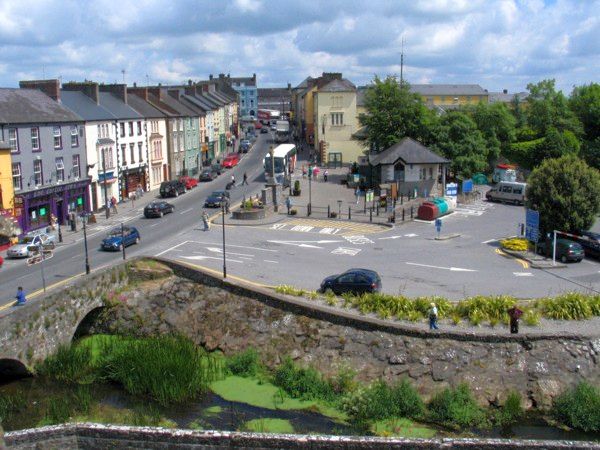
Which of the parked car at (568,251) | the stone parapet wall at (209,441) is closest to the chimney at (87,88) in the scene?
the parked car at (568,251)

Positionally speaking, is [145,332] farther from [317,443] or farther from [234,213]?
[234,213]

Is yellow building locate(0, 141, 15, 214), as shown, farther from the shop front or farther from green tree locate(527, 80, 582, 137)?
green tree locate(527, 80, 582, 137)

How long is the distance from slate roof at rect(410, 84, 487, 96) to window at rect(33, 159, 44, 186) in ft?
239

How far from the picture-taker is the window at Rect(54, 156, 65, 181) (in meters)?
48.5

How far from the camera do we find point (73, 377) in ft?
80.0

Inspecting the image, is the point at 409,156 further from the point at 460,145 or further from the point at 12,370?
the point at 12,370

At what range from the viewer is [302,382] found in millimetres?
23938

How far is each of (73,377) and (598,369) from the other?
1869 centimetres

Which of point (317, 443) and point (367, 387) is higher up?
point (317, 443)


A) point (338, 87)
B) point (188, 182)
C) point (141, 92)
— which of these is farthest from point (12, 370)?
point (338, 87)

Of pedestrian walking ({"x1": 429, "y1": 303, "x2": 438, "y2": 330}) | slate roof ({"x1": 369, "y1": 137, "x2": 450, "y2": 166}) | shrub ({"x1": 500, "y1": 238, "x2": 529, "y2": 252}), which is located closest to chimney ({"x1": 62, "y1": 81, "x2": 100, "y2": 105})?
slate roof ({"x1": 369, "y1": 137, "x2": 450, "y2": 166})

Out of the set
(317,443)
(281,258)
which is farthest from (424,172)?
(317,443)

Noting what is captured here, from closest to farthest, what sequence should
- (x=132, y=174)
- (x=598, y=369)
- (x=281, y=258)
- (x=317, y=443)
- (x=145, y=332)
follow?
(x=317, y=443) < (x=598, y=369) < (x=145, y=332) < (x=281, y=258) < (x=132, y=174)

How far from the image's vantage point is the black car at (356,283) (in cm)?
2711
